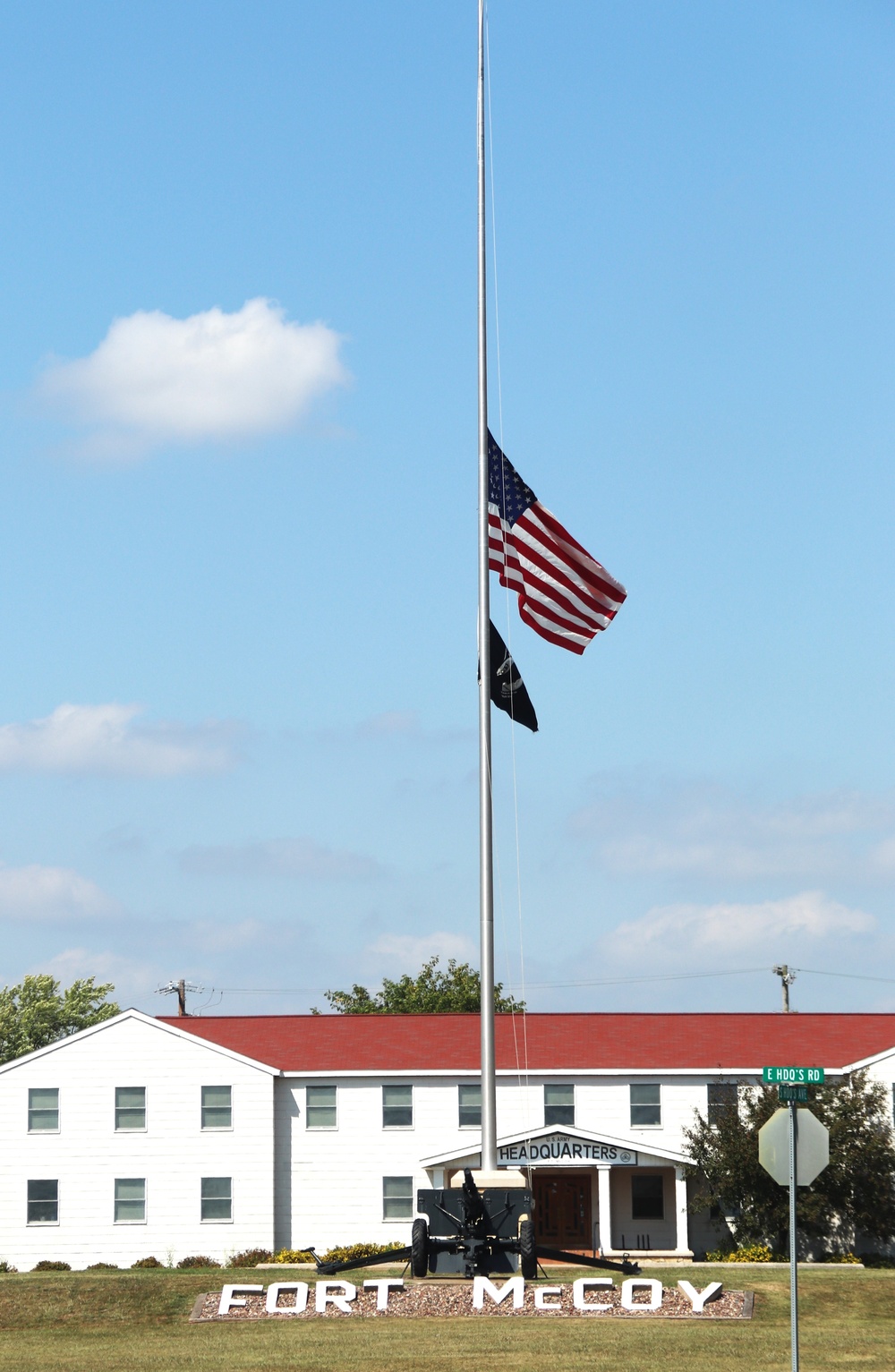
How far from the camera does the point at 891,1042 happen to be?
5241 cm

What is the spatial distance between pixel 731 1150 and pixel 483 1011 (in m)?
24.4

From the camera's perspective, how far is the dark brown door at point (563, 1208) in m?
49.8

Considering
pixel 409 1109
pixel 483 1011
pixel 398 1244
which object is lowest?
pixel 398 1244

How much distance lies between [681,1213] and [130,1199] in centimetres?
1600

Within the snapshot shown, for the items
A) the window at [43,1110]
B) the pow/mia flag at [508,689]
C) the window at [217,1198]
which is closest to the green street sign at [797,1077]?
the pow/mia flag at [508,689]

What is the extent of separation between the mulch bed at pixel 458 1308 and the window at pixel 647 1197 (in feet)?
69.3

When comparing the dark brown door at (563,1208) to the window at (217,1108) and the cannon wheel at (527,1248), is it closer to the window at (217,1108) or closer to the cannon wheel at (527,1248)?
the window at (217,1108)

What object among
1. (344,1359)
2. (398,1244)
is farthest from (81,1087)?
(344,1359)

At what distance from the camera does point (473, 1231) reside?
22.9 meters

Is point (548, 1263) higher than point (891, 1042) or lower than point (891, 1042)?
lower

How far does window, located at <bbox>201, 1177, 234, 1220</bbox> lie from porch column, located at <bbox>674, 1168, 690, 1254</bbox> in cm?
1282

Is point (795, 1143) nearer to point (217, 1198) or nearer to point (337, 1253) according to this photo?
point (337, 1253)

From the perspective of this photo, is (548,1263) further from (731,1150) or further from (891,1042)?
(891,1042)

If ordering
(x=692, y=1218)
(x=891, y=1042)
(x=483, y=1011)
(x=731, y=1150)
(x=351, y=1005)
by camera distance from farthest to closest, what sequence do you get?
1. (x=351, y=1005)
2. (x=891, y=1042)
3. (x=692, y=1218)
4. (x=731, y=1150)
5. (x=483, y=1011)
